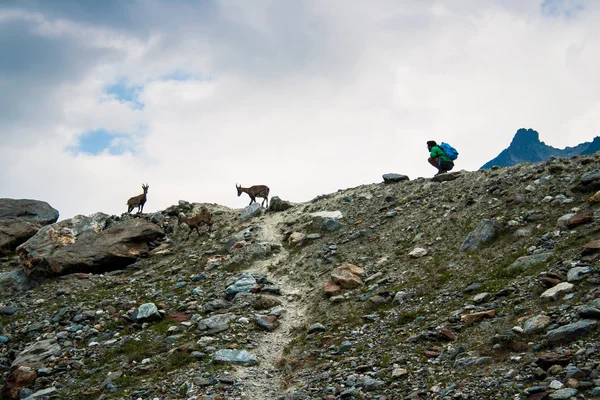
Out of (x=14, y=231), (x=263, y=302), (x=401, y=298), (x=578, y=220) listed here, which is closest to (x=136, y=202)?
(x=14, y=231)

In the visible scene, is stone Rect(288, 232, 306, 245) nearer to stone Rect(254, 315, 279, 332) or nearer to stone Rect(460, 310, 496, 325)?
stone Rect(254, 315, 279, 332)

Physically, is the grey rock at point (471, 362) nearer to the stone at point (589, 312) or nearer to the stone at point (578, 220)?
the stone at point (589, 312)

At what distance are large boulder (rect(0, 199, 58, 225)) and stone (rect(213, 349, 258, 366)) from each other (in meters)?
27.1

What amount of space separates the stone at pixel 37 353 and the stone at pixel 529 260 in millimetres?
16088

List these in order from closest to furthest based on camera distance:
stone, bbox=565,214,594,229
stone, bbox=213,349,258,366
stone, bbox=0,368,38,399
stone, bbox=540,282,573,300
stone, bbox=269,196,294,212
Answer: stone, bbox=540,282,573,300 < stone, bbox=213,349,258,366 < stone, bbox=565,214,594,229 < stone, bbox=0,368,38,399 < stone, bbox=269,196,294,212

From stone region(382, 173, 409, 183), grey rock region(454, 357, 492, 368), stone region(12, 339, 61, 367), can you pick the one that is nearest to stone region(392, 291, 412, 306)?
grey rock region(454, 357, 492, 368)

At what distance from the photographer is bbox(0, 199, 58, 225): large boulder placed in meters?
35.1

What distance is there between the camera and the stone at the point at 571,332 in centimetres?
941

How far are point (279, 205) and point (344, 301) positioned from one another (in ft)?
45.7

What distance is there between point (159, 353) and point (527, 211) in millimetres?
14439

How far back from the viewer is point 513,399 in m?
8.42

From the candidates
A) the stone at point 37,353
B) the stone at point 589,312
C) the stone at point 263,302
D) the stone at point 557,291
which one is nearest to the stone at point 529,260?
the stone at point 557,291

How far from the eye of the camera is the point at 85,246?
26438 mm

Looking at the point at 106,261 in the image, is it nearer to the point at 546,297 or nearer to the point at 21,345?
the point at 21,345
